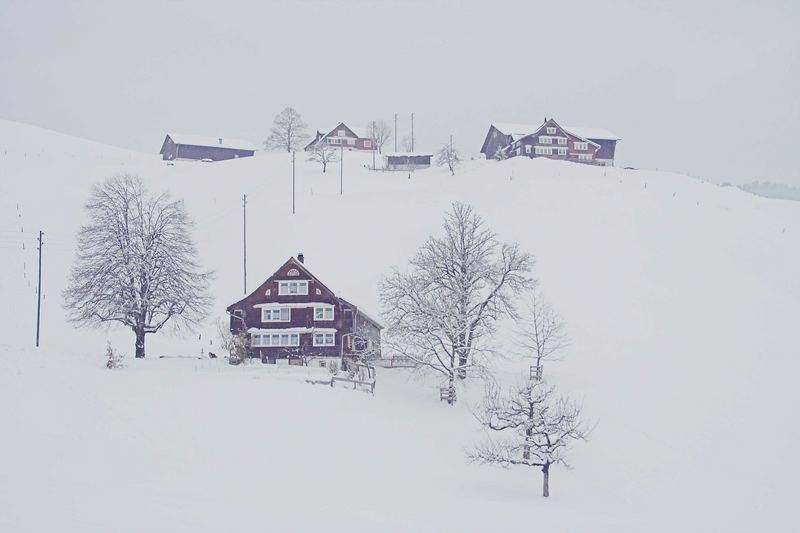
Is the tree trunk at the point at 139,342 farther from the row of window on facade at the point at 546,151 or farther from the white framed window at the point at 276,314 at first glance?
the row of window on facade at the point at 546,151

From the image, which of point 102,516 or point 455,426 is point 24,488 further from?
point 455,426

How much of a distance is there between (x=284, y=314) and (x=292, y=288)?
1774 millimetres

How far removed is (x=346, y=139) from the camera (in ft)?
430

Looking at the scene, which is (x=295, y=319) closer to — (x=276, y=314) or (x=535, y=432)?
(x=276, y=314)

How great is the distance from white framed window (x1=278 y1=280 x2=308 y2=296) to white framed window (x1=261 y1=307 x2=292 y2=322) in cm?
105

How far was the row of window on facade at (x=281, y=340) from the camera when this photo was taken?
48.7 meters

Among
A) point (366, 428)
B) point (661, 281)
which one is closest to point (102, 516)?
point (366, 428)

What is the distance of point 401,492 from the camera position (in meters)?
28.5

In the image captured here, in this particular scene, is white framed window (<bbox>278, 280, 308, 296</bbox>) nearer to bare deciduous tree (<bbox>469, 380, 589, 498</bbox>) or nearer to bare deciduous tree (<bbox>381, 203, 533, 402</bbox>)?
bare deciduous tree (<bbox>381, 203, 533, 402</bbox>)

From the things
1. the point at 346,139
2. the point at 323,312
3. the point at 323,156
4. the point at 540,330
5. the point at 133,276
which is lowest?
the point at 540,330

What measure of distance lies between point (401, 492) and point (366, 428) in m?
8.04

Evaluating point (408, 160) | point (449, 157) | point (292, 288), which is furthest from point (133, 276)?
point (408, 160)

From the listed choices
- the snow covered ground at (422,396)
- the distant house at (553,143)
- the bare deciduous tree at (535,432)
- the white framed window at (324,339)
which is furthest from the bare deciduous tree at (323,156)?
the bare deciduous tree at (535,432)

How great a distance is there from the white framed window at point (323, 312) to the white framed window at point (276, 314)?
1.76 meters
